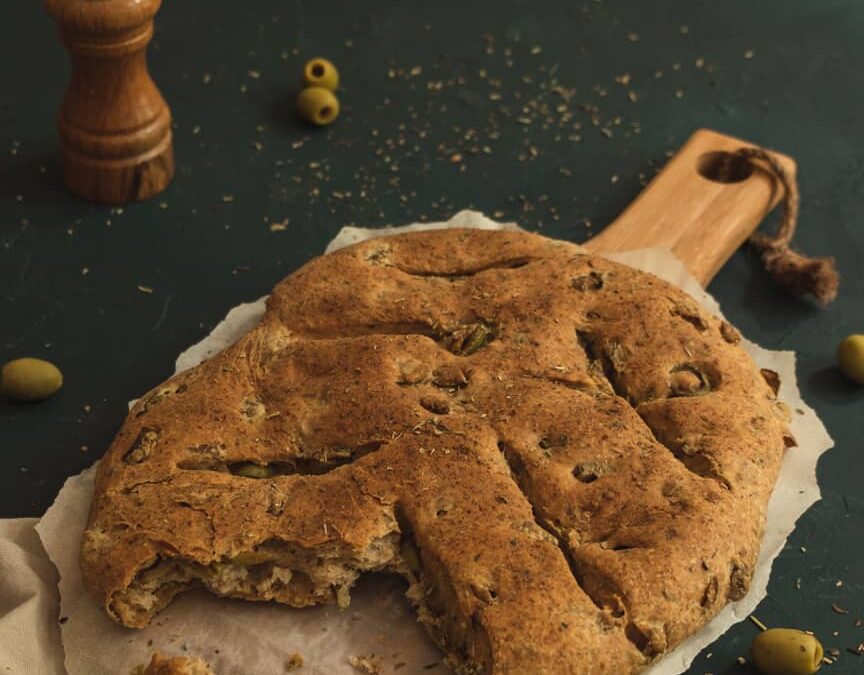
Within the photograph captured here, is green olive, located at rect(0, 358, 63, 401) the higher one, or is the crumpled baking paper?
the crumpled baking paper

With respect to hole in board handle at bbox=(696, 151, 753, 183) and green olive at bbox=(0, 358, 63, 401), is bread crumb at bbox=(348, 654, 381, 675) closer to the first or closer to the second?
green olive at bbox=(0, 358, 63, 401)

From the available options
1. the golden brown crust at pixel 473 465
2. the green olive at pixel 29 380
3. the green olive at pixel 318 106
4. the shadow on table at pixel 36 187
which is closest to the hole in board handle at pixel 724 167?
the golden brown crust at pixel 473 465

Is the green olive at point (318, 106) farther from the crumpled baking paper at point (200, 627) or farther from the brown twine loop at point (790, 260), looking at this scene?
the crumpled baking paper at point (200, 627)

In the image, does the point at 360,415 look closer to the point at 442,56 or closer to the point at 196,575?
the point at 196,575

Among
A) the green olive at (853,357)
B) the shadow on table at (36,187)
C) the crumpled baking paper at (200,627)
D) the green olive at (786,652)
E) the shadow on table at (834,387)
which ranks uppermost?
the green olive at (853,357)

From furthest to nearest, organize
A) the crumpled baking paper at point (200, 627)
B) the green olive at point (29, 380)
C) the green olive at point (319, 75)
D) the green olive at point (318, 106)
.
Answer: the green olive at point (319, 75)
the green olive at point (318, 106)
the green olive at point (29, 380)
the crumpled baking paper at point (200, 627)

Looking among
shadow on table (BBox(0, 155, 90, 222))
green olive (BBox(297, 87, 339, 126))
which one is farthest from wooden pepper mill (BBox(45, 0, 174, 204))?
green olive (BBox(297, 87, 339, 126))
